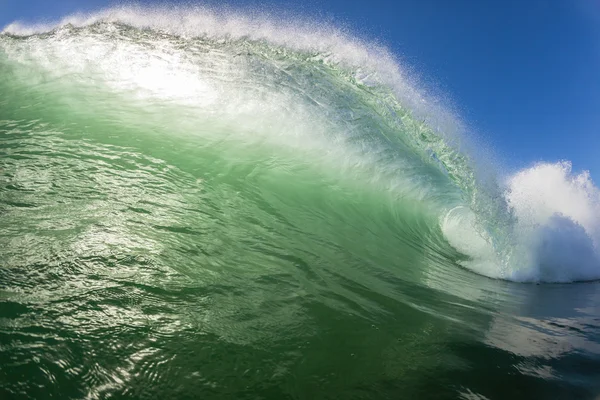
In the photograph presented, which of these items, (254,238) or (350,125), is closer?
(254,238)

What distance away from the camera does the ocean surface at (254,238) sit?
1.80 meters

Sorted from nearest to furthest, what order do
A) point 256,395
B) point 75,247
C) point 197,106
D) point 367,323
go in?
point 256,395 → point 367,323 → point 75,247 → point 197,106

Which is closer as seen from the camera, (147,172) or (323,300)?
(323,300)

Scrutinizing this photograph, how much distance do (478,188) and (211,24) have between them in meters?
7.68

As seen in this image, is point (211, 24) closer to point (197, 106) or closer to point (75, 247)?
point (197, 106)

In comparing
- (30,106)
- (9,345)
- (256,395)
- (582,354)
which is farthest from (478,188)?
(30,106)

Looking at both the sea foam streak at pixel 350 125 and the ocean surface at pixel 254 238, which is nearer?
the ocean surface at pixel 254 238

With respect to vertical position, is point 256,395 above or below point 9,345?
above

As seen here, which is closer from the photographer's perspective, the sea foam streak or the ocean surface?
the ocean surface

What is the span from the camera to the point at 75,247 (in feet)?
9.17

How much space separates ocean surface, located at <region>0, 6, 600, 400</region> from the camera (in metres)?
1.80

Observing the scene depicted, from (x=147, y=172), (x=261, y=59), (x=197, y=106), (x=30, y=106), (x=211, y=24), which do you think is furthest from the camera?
(x=211, y=24)

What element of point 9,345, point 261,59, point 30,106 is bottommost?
point 9,345

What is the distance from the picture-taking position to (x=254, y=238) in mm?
3992
